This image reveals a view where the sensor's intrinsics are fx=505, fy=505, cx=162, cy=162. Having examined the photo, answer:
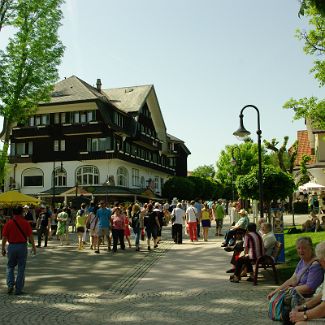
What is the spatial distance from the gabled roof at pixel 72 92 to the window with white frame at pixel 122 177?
7.73 m

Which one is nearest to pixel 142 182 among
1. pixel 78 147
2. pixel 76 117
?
pixel 78 147

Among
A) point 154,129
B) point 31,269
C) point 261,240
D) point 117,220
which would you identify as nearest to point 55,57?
point 117,220

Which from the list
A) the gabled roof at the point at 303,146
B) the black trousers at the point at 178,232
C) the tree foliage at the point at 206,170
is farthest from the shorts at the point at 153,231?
the tree foliage at the point at 206,170

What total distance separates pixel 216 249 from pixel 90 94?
35.6 m

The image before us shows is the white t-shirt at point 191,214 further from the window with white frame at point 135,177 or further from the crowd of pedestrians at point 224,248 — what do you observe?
the window with white frame at point 135,177

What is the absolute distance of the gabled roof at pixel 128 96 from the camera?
5725 centimetres

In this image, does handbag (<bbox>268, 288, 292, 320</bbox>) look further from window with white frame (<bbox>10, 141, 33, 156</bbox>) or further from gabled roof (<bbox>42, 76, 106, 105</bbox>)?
window with white frame (<bbox>10, 141, 33, 156</bbox>)

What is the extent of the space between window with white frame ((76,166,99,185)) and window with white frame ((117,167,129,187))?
238 cm

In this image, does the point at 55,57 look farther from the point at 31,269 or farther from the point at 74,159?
the point at 74,159

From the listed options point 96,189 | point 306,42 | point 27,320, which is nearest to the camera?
point 27,320

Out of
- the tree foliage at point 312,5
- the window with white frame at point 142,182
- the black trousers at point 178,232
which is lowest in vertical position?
the black trousers at point 178,232

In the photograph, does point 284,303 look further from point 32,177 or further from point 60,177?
point 32,177

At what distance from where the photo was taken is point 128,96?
196ft

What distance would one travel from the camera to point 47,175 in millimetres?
52438
